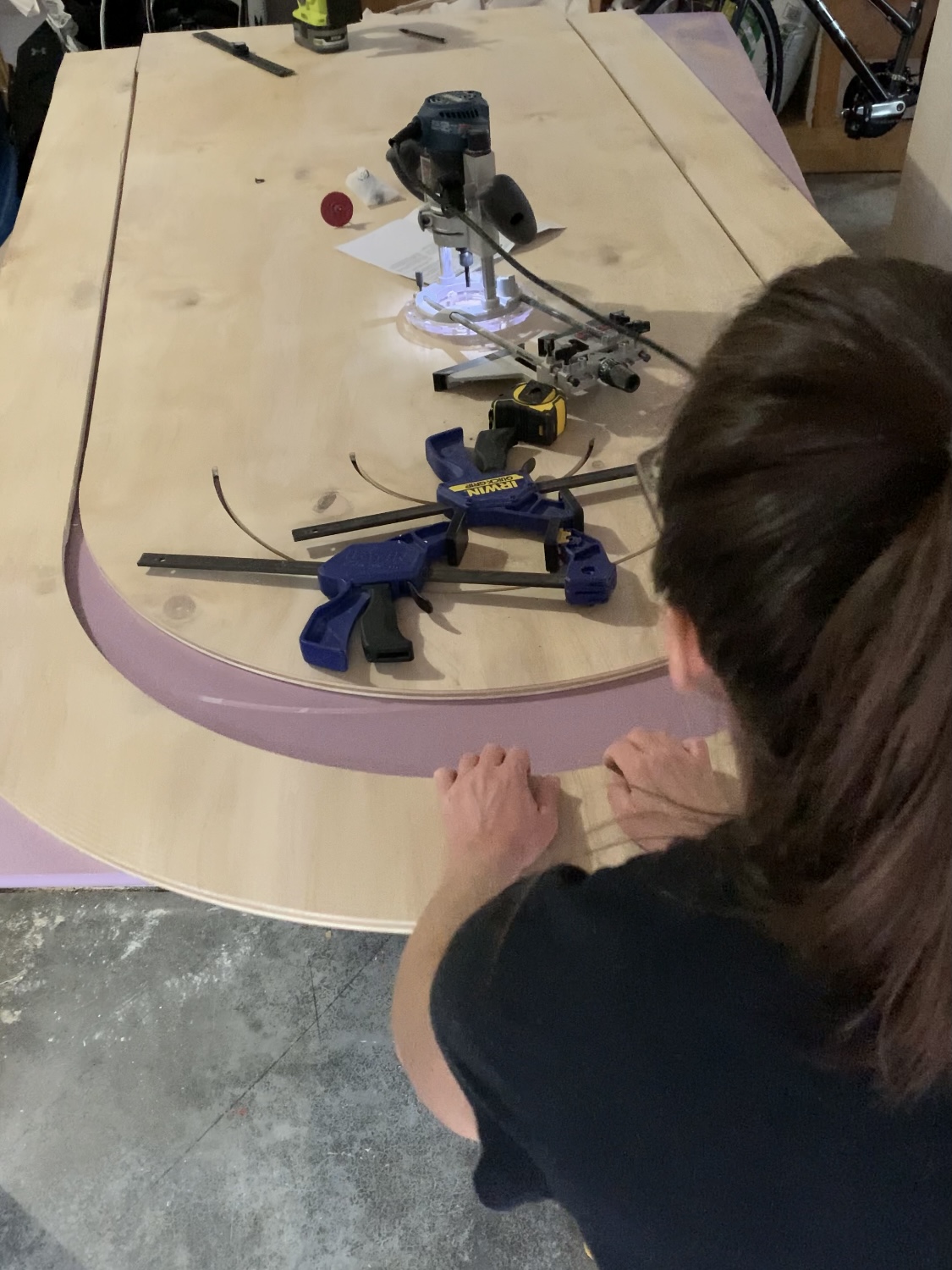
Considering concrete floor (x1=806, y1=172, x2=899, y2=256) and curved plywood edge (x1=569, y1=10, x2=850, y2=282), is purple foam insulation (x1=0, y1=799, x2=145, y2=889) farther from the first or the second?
concrete floor (x1=806, y1=172, x2=899, y2=256)

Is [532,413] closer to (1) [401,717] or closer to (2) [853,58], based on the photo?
(1) [401,717]

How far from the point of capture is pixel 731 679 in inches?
19.2

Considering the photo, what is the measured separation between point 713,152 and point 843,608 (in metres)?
1.22

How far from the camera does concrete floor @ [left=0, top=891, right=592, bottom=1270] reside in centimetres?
121

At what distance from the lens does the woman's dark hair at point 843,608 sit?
1.27 ft

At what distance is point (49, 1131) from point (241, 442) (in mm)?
958

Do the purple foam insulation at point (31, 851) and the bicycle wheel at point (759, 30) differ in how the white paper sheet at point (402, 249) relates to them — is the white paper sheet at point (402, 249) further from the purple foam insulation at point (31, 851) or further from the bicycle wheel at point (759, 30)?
the bicycle wheel at point (759, 30)

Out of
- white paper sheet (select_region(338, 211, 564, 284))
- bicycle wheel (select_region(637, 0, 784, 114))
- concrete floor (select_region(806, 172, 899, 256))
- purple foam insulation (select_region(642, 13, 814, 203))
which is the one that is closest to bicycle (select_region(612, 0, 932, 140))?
bicycle wheel (select_region(637, 0, 784, 114))

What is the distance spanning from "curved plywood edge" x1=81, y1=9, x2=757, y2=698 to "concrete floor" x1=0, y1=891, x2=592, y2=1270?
0.82 metres

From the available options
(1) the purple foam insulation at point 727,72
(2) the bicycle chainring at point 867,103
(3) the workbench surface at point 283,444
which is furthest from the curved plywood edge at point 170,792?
(2) the bicycle chainring at point 867,103

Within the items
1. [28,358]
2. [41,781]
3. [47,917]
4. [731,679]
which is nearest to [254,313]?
[28,358]

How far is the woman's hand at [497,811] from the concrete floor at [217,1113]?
809mm

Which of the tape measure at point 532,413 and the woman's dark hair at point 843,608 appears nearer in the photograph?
the woman's dark hair at point 843,608

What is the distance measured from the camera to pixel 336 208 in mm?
1269
